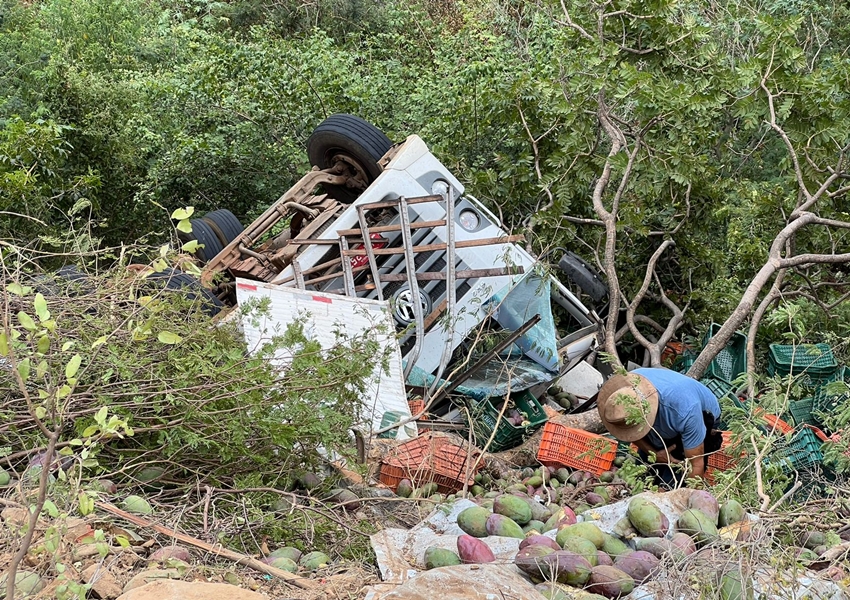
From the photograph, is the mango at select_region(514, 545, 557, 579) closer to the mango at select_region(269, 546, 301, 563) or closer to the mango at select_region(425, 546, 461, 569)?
the mango at select_region(425, 546, 461, 569)

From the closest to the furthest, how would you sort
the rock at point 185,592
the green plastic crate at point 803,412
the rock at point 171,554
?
1. the rock at point 185,592
2. the rock at point 171,554
3. the green plastic crate at point 803,412

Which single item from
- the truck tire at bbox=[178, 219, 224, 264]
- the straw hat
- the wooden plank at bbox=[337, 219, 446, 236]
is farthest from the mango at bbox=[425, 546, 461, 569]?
the truck tire at bbox=[178, 219, 224, 264]

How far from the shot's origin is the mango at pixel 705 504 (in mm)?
4207

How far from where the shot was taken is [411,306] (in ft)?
23.5

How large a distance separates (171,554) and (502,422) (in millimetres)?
3706

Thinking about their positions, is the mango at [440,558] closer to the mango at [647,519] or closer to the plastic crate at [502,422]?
the mango at [647,519]

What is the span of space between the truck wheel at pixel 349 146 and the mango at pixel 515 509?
431cm

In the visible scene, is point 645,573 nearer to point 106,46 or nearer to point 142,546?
point 142,546

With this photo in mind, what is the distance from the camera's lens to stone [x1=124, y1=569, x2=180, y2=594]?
3211mm

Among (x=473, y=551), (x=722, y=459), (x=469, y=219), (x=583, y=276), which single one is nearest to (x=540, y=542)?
(x=473, y=551)

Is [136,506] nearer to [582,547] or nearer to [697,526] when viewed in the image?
[582,547]

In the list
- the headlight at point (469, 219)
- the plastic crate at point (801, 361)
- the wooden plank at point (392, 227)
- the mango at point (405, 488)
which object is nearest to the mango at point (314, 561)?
the mango at point (405, 488)

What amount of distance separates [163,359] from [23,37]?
9100mm

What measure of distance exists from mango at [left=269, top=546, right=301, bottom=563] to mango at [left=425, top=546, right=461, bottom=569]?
0.58 metres
